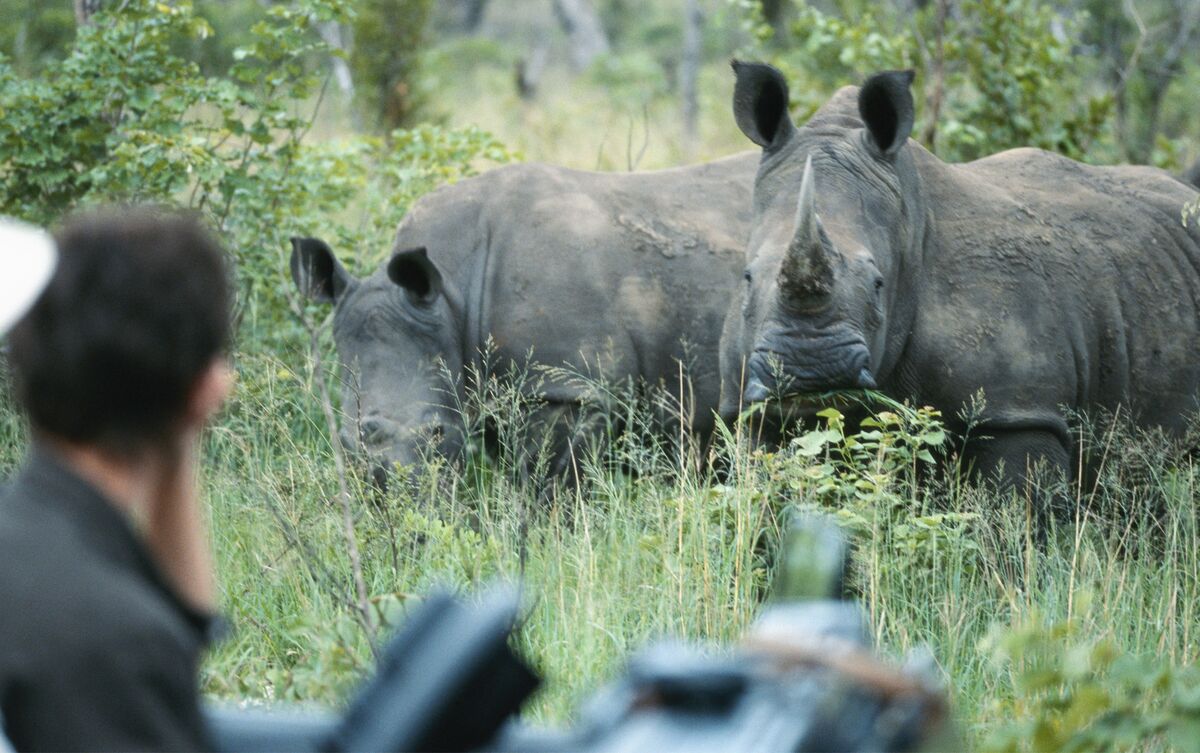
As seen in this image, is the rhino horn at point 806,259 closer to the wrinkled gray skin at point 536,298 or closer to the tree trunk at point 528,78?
the wrinkled gray skin at point 536,298

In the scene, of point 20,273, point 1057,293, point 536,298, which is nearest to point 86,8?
point 536,298

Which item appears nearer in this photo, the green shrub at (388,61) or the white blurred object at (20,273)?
the white blurred object at (20,273)

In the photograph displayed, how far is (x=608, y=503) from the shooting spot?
614 centimetres

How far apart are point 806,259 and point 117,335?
3.84 m

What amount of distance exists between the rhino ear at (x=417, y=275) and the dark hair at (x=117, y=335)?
5234 millimetres

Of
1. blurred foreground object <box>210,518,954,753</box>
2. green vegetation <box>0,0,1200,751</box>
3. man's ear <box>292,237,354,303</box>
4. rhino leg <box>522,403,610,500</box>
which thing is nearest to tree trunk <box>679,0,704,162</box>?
green vegetation <box>0,0,1200,751</box>

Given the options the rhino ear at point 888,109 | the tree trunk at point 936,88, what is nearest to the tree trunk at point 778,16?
the tree trunk at point 936,88

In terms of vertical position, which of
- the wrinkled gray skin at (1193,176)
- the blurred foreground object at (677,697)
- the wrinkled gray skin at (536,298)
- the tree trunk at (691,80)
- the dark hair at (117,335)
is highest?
the dark hair at (117,335)

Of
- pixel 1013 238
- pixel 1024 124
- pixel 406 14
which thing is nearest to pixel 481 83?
pixel 406 14

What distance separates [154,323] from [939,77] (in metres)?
7.32

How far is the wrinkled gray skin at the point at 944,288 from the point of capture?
18.0ft

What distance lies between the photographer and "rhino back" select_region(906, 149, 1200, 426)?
19.0 feet

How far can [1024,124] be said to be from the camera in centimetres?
931

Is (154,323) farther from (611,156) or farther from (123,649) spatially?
(611,156)
